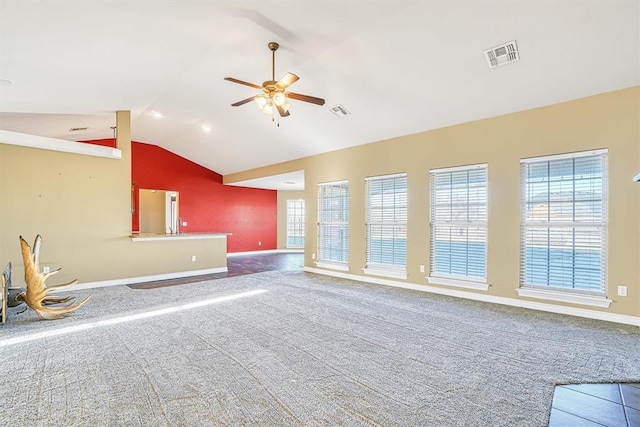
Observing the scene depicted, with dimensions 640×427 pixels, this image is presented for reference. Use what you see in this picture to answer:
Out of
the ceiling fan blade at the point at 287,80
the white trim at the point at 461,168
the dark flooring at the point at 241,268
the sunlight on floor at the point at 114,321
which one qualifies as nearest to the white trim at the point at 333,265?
the dark flooring at the point at 241,268

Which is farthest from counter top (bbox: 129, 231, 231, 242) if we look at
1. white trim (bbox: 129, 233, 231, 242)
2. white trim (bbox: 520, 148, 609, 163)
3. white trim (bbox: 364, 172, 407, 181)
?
white trim (bbox: 520, 148, 609, 163)

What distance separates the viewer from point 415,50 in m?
3.67

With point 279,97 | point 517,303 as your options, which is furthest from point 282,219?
point 517,303

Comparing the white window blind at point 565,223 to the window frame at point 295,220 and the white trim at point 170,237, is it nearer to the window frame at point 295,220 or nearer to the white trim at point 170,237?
the white trim at point 170,237

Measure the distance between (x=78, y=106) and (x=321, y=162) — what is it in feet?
14.7

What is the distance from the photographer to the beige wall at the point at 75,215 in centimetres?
485

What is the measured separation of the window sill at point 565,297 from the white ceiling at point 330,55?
2443 mm

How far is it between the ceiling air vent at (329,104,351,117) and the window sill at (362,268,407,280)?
2.90 metres

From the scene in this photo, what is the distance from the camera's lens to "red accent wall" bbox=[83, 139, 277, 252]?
29.0 ft

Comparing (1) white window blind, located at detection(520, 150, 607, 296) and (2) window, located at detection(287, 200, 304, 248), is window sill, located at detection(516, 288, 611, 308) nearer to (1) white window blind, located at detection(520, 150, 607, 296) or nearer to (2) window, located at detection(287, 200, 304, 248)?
(1) white window blind, located at detection(520, 150, 607, 296)

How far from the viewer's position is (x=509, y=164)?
4367 mm

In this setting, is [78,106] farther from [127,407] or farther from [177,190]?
[127,407]

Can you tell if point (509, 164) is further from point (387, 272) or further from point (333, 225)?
point (333, 225)

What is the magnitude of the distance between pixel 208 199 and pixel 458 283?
8.02 meters
